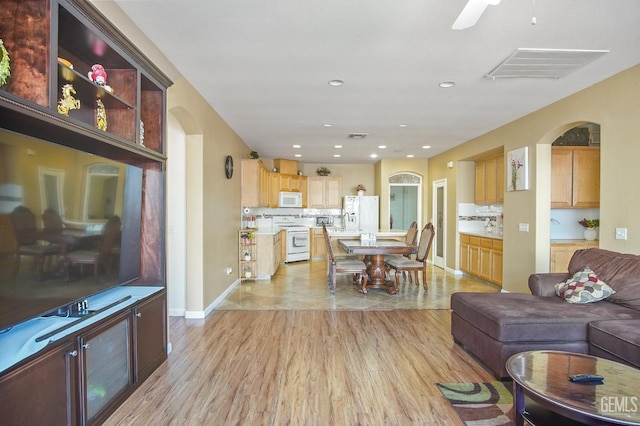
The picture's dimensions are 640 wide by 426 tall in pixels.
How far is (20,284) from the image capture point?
160cm

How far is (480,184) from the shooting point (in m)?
6.61

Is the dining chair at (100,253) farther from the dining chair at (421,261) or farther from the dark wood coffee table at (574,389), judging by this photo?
the dining chair at (421,261)

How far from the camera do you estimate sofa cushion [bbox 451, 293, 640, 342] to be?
102 inches

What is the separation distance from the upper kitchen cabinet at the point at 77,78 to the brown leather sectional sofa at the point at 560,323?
2.95 m

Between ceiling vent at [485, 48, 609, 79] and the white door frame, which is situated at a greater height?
ceiling vent at [485, 48, 609, 79]

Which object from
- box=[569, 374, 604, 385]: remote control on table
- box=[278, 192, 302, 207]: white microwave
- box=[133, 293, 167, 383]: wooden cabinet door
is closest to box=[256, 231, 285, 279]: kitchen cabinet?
box=[278, 192, 302, 207]: white microwave

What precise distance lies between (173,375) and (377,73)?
122 inches

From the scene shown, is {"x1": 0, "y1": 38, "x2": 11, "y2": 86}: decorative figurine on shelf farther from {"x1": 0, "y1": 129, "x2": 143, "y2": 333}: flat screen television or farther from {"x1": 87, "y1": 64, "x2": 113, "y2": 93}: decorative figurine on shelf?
{"x1": 87, "y1": 64, "x2": 113, "y2": 93}: decorative figurine on shelf

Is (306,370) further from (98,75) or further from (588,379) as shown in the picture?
(98,75)

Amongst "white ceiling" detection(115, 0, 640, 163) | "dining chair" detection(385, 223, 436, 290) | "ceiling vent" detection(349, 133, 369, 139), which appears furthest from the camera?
"ceiling vent" detection(349, 133, 369, 139)

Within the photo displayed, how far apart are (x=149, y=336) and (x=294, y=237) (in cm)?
575

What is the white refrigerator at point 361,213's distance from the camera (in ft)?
28.6

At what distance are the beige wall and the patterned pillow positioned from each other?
1.81 ft

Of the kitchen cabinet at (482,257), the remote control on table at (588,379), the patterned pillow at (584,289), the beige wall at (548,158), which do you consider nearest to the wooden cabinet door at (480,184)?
the beige wall at (548,158)
